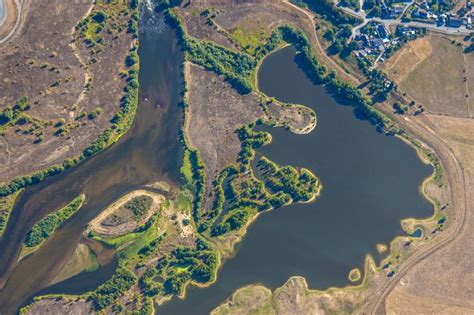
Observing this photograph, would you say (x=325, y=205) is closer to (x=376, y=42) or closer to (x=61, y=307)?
(x=376, y=42)

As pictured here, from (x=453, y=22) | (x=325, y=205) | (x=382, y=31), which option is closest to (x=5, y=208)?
(x=325, y=205)

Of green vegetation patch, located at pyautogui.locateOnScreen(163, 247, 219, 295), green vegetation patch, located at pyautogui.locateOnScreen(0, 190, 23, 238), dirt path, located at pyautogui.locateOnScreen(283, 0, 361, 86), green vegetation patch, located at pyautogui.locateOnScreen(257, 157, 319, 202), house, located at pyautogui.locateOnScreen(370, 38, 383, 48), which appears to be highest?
house, located at pyautogui.locateOnScreen(370, 38, 383, 48)

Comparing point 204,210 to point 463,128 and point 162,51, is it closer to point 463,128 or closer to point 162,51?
point 162,51

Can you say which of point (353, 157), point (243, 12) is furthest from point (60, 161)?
point (353, 157)

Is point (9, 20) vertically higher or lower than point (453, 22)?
lower

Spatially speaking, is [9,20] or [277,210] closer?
[277,210]

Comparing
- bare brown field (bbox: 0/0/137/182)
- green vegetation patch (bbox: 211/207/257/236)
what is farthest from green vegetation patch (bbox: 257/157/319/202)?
bare brown field (bbox: 0/0/137/182)

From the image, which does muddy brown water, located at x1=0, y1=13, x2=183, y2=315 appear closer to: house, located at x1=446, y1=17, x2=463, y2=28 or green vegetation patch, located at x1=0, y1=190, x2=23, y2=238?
green vegetation patch, located at x1=0, y1=190, x2=23, y2=238
